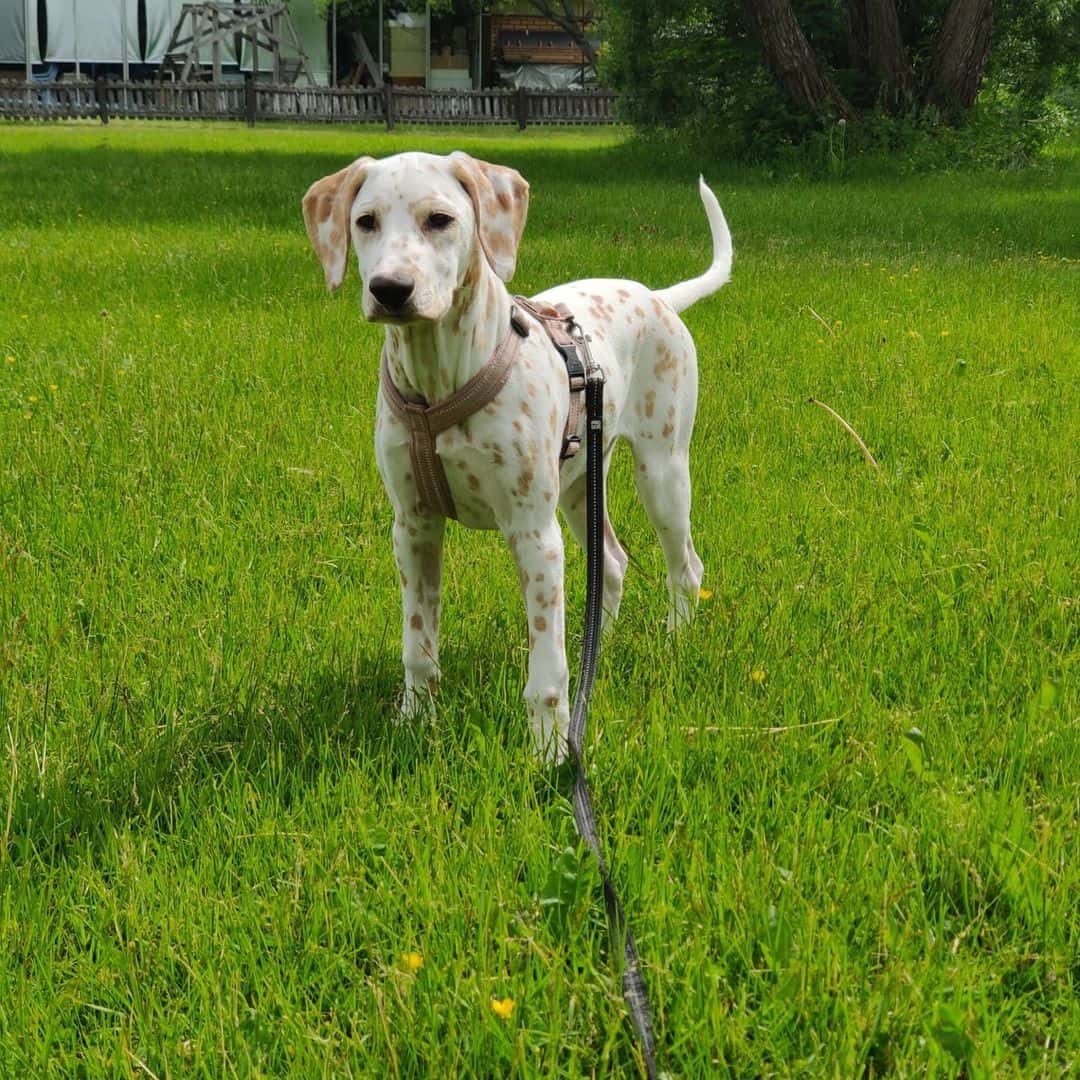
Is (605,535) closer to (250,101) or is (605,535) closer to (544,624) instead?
(544,624)

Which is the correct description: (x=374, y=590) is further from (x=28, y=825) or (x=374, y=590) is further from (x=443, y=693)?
(x=28, y=825)

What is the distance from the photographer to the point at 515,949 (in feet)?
7.98

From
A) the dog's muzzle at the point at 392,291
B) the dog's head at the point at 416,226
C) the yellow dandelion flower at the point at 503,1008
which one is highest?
the dog's head at the point at 416,226

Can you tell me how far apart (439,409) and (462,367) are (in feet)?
0.39

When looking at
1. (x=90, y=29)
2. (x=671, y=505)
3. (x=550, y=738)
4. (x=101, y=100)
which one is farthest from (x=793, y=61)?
(x=90, y=29)

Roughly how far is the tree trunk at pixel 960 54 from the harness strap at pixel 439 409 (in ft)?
59.9

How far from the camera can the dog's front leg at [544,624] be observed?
327 centimetres

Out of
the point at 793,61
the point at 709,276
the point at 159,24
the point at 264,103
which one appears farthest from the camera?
the point at 159,24

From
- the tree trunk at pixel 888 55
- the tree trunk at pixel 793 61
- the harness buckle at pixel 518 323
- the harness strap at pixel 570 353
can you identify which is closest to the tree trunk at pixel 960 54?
the tree trunk at pixel 888 55

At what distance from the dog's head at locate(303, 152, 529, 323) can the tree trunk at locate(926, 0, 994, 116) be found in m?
18.2

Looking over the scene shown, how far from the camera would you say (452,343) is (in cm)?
311

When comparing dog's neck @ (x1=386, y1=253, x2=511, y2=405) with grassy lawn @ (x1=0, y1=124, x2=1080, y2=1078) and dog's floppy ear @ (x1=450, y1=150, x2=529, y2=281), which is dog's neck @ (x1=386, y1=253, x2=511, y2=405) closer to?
dog's floppy ear @ (x1=450, y1=150, x2=529, y2=281)

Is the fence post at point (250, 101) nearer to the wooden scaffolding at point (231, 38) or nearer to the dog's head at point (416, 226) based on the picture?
the wooden scaffolding at point (231, 38)

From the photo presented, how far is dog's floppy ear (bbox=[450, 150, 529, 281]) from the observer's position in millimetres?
3055
